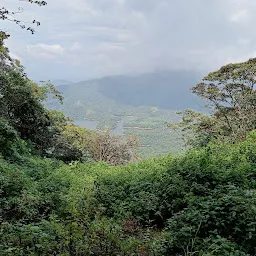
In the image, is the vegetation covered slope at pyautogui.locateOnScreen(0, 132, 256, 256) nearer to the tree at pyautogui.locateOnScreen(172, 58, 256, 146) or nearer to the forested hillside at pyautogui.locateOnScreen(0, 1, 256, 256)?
the forested hillside at pyautogui.locateOnScreen(0, 1, 256, 256)

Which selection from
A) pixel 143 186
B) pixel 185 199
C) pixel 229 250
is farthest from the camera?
pixel 143 186

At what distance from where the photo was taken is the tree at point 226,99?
1573 cm

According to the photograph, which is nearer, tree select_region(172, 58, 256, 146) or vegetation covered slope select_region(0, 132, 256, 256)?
vegetation covered slope select_region(0, 132, 256, 256)

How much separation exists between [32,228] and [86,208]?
6.21 feet

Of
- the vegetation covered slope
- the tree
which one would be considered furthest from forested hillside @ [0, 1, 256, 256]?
the tree

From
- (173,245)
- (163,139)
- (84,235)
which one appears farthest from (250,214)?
(163,139)

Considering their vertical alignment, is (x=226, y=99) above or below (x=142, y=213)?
above

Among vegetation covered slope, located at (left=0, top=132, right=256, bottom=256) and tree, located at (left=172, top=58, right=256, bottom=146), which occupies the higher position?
tree, located at (left=172, top=58, right=256, bottom=146)

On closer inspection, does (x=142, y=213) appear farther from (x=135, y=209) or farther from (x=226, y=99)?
(x=226, y=99)

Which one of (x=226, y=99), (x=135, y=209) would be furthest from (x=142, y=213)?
(x=226, y=99)

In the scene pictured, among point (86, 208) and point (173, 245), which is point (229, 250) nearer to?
point (173, 245)

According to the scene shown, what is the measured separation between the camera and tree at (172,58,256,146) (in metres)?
15.7

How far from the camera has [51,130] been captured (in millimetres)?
15352

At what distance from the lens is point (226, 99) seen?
18219mm
